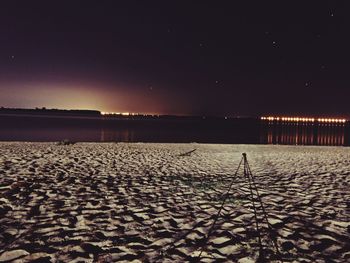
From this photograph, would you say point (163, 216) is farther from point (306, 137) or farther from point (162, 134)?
point (306, 137)

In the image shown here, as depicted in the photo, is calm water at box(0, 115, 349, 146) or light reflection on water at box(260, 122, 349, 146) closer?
calm water at box(0, 115, 349, 146)

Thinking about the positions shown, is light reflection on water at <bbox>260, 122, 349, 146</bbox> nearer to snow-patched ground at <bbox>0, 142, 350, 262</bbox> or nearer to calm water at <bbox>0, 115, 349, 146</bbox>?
calm water at <bbox>0, 115, 349, 146</bbox>

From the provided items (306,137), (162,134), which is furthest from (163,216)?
(306,137)

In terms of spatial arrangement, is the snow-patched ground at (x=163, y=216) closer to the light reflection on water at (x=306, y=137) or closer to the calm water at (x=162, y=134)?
the calm water at (x=162, y=134)

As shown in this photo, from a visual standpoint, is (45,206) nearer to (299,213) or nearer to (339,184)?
(299,213)

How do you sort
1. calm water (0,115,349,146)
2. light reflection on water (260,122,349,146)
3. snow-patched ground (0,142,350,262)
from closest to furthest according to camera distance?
1. snow-patched ground (0,142,350,262)
2. calm water (0,115,349,146)
3. light reflection on water (260,122,349,146)

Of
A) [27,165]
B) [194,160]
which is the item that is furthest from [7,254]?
[194,160]

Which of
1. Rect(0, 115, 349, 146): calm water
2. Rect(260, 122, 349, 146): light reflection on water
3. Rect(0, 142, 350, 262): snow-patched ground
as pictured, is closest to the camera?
Rect(0, 142, 350, 262): snow-patched ground

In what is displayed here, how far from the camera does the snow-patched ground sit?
473 cm

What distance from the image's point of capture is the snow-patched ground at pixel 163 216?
4734 mm

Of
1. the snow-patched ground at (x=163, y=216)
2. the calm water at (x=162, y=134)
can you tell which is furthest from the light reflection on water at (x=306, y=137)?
the snow-patched ground at (x=163, y=216)

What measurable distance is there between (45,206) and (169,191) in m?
3.65

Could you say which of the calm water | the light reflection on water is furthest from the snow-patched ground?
the light reflection on water

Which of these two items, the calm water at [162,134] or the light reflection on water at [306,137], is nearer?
the calm water at [162,134]
